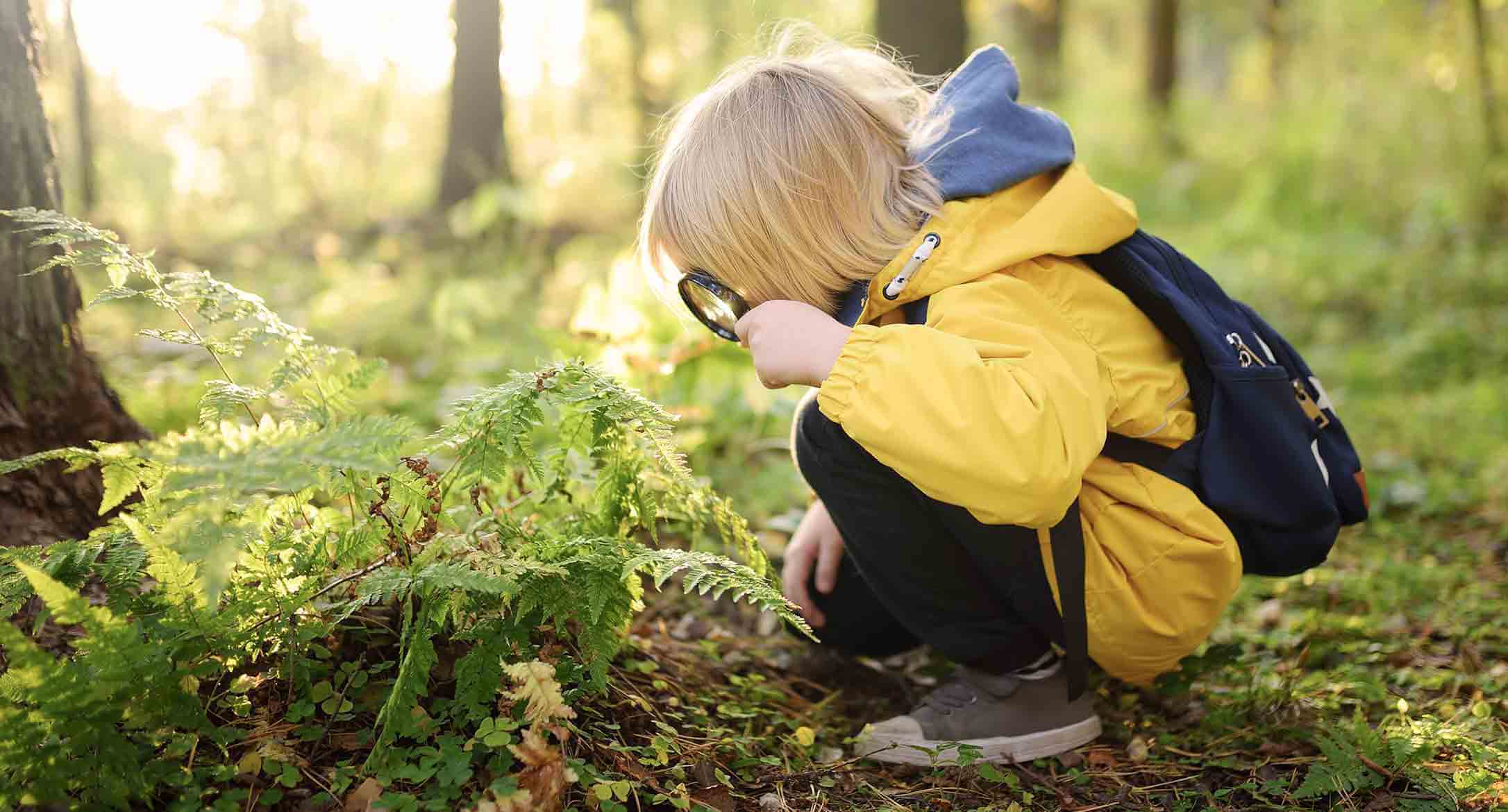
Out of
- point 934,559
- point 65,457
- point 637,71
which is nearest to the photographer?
point 65,457

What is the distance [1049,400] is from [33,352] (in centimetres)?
227

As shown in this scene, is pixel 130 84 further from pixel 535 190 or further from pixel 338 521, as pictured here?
pixel 338 521

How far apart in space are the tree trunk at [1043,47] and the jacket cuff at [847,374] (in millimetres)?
13104

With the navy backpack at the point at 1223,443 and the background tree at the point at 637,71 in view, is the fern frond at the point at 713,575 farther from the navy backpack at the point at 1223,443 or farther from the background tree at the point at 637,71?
the background tree at the point at 637,71

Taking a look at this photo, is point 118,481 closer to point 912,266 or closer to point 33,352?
point 33,352

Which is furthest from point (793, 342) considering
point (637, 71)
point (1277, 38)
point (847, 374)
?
point (1277, 38)

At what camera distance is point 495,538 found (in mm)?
2021

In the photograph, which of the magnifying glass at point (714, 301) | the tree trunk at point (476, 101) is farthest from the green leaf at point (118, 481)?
the tree trunk at point (476, 101)

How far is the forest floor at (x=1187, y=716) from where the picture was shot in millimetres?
1991

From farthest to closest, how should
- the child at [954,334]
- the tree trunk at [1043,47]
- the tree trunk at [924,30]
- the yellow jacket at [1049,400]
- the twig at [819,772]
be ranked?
the tree trunk at [1043,47]
the tree trunk at [924,30]
the twig at [819,772]
the child at [954,334]
the yellow jacket at [1049,400]

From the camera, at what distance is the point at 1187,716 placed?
2.43 meters

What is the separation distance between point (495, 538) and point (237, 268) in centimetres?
648

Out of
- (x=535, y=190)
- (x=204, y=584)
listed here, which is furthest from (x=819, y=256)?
(x=535, y=190)

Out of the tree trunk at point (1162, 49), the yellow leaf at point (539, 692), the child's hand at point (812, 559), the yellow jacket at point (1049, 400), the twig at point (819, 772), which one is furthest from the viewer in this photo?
the tree trunk at point (1162, 49)
